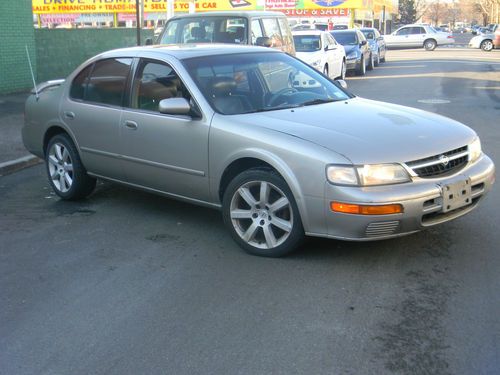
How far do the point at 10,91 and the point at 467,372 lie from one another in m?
13.9

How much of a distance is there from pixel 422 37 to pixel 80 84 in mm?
38810

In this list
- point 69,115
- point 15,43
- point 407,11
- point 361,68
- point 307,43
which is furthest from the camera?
point 407,11

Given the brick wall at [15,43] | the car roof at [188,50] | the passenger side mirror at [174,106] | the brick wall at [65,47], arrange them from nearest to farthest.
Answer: the passenger side mirror at [174,106] → the car roof at [188,50] → the brick wall at [15,43] → the brick wall at [65,47]

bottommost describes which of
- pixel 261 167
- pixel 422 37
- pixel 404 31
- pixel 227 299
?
pixel 227 299

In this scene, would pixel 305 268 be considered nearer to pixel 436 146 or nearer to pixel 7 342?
pixel 436 146

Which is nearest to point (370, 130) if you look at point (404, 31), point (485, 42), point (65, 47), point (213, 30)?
point (213, 30)

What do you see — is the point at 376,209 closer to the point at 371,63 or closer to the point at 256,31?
the point at 256,31

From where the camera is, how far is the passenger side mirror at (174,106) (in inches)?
214

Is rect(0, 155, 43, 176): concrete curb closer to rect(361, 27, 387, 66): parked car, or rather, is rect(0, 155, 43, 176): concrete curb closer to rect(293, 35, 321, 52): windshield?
rect(293, 35, 321, 52): windshield

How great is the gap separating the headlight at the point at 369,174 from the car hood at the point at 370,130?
0.05 metres

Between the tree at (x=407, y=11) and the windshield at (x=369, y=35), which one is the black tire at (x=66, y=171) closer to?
the windshield at (x=369, y=35)

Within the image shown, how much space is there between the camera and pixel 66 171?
7.02 meters

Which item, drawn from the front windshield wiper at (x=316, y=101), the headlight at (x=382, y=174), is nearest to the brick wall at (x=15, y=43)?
the front windshield wiper at (x=316, y=101)

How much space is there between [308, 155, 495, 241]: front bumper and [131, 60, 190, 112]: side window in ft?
6.04
